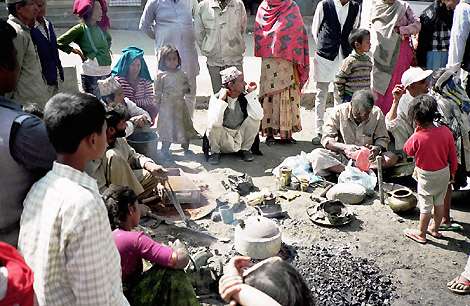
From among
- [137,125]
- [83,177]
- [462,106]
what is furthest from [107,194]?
[462,106]

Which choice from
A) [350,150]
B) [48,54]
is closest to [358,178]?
[350,150]

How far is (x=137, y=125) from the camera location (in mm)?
6727

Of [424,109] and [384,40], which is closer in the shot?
[424,109]

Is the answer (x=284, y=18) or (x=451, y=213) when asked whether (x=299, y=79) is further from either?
(x=451, y=213)

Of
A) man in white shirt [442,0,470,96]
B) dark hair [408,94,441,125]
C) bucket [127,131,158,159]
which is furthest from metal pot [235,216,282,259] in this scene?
man in white shirt [442,0,470,96]

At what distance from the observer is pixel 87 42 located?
7383mm

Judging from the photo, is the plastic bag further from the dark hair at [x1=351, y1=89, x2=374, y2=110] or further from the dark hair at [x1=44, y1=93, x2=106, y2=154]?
the dark hair at [x1=44, y1=93, x2=106, y2=154]

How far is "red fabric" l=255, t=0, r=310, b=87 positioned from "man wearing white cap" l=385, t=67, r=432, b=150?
164 cm

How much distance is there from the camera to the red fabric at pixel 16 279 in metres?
2.00

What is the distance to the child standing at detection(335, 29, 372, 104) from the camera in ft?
23.8

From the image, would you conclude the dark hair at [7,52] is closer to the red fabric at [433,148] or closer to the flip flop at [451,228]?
the red fabric at [433,148]

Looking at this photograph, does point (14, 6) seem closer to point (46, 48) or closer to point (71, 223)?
point (46, 48)

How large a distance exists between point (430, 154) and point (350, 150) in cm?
156

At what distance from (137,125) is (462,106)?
3699mm
